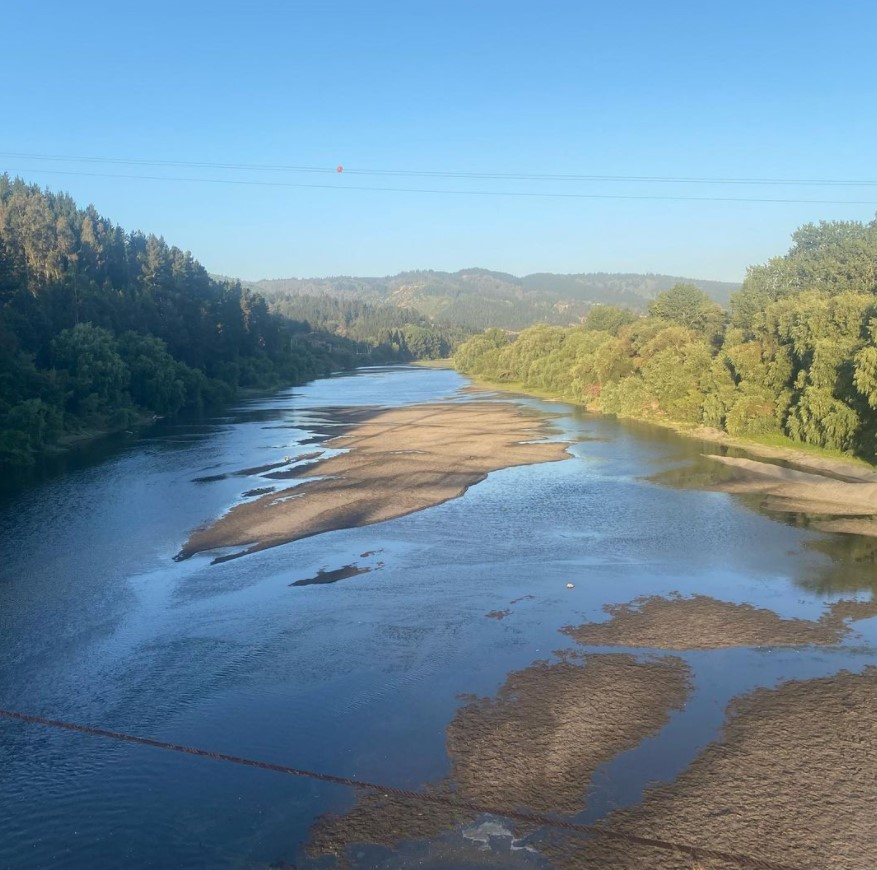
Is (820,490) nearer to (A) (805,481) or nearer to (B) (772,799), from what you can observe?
(A) (805,481)

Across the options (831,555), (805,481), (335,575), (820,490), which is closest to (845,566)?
(831,555)

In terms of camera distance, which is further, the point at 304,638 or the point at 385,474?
the point at 385,474

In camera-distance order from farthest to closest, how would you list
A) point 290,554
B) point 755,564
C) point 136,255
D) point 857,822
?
point 136,255 < point 290,554 < point 755,564 < point 857,822

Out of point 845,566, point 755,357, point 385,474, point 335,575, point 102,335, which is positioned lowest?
point 845,566

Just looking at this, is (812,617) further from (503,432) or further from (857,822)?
(503,432)

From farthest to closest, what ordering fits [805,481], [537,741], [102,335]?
[102,335], [805,481], [537,741]

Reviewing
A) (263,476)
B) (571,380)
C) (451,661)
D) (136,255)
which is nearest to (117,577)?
(451,661)

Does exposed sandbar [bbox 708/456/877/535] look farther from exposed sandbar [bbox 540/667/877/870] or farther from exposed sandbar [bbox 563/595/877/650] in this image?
exposed sandbar [bbox 540/667/877/870]
